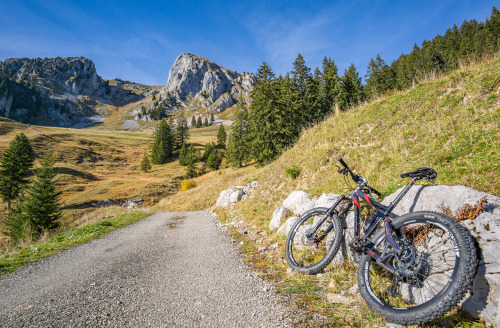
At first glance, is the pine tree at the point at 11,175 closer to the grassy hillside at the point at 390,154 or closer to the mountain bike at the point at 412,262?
the grassy hillside at the point at 390,154

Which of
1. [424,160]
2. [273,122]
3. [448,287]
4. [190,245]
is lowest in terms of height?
[190,245]

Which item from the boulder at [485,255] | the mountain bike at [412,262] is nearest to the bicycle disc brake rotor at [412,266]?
the mountain bike at [412,262]

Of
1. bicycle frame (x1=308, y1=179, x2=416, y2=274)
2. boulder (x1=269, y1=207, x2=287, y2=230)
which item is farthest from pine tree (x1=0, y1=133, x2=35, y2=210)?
bicycle frame (x1=308, y1=179, x2=416, y2=274)

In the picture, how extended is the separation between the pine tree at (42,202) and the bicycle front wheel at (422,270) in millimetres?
25289

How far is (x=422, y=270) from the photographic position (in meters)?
3.28

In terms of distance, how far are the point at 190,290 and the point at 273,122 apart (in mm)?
29553

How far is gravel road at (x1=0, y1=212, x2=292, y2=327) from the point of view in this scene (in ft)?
11.4

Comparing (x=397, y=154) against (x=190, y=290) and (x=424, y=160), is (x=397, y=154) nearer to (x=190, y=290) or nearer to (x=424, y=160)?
(x=424, y=160)

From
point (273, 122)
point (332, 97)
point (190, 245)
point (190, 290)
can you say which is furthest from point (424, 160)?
point (332, 97)

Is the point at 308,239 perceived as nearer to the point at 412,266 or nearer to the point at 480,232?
the point at 412,266

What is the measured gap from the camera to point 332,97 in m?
47.1

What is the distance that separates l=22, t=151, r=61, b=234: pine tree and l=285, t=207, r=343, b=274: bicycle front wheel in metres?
23.3

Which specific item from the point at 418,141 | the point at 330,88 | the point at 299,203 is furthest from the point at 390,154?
the point at 330,88

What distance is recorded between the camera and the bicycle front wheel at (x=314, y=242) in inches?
185
